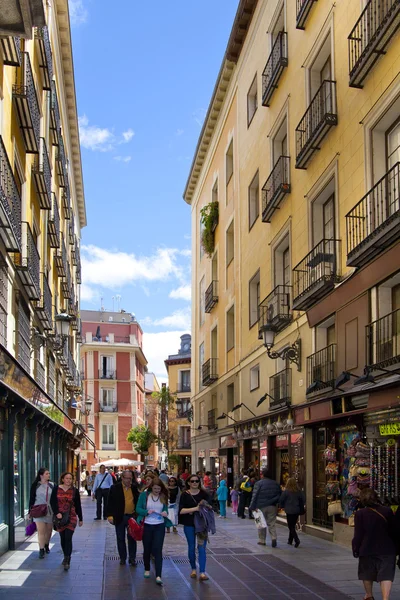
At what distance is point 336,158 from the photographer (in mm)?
16734

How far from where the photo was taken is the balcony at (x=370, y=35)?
13180 millimetres

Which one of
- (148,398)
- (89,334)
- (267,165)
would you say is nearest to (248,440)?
(267,165)

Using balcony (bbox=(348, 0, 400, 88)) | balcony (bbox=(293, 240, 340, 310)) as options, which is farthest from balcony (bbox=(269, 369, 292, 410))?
balcony (bbox=(348, 0, 400, 88))

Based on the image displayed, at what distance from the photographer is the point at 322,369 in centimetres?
1728

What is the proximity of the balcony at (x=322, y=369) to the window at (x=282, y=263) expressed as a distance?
4.41 metres

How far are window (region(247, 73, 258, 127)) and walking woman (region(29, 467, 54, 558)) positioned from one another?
56.5 ft

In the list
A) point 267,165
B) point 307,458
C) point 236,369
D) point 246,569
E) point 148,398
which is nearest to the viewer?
point 246,569

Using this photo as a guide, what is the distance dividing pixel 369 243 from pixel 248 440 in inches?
581

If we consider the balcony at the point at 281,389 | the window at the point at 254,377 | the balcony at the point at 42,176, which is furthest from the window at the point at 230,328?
the balcony at the point at 42,176

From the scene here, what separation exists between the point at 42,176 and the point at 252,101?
1115 cm

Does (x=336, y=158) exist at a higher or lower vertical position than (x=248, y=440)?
higher

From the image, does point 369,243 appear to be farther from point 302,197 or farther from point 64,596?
point 64,596

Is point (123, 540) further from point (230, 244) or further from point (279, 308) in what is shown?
point (230, 244)

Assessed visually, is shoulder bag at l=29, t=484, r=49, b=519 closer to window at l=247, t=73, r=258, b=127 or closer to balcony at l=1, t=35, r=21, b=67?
balcony at l=1, t=35, r=21, b=67
